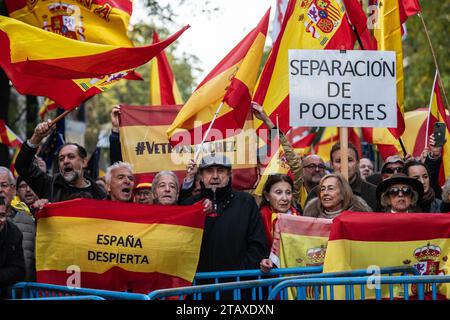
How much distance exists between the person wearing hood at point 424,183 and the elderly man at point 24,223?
3513 millimetres

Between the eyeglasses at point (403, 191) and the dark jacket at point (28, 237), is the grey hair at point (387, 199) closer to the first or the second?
the eyeglasses at point (403, 191)

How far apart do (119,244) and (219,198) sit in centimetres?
108

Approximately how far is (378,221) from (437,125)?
3.17 metres

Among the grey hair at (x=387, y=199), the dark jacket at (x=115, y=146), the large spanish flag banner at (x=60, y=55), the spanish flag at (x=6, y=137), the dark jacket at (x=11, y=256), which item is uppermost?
the large spanish flag banner at (x=60, y=55)

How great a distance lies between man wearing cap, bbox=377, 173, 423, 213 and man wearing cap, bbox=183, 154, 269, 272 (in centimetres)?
112

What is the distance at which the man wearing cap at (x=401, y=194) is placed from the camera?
8.55 meters

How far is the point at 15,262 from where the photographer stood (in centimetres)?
789

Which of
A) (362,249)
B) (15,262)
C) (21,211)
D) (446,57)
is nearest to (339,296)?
(362,249)

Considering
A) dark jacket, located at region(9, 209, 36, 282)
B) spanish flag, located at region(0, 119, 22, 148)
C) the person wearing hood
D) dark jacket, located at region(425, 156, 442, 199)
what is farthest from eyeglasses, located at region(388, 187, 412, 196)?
→ spanish flag, located at region(0, 119, 22, 148)

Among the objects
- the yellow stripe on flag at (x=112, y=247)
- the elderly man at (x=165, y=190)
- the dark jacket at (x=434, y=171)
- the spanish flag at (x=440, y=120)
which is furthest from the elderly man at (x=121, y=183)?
the spanish flag at (x=440, y=120)

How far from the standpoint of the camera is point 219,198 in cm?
864

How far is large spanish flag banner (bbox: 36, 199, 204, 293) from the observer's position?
7.96 meters

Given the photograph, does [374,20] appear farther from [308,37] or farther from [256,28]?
[256,28]

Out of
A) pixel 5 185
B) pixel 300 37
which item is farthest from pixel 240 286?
pixel 300 37
